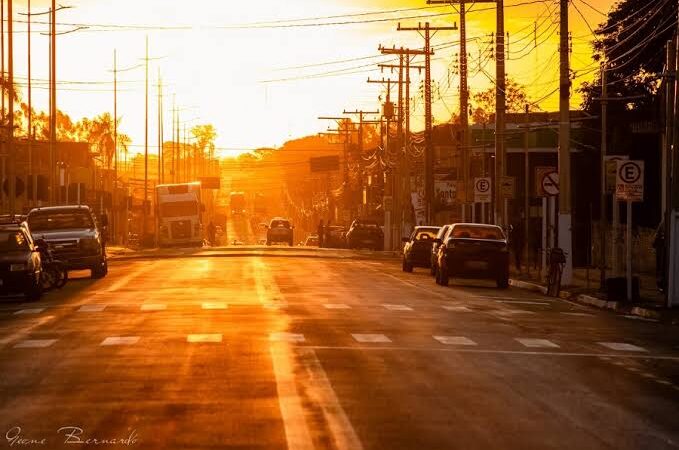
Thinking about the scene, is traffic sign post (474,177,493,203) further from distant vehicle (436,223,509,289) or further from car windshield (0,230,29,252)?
car windshield (0,230,29,252)

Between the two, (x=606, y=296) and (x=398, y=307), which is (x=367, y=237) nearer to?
(x=606, y=296)

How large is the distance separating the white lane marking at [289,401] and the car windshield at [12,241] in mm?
13910

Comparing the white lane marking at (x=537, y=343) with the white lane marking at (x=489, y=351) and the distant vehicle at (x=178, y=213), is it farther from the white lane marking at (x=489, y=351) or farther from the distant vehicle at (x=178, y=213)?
the distant vehicle at (x=178, y=213)

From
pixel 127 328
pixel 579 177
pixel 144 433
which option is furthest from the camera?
pixel 579 177

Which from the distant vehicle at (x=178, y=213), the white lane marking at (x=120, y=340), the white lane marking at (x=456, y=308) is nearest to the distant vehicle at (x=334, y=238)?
the distant vehicle at (x=178, y=213)

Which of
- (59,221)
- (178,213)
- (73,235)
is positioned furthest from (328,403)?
(178,213)

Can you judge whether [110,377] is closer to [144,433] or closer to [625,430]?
[144,433]

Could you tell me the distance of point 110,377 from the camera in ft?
50.7

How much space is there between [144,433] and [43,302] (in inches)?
764

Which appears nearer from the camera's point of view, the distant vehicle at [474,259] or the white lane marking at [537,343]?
the white lane marking at [537,343]

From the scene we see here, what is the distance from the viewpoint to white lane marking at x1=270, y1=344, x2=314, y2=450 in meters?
11.1

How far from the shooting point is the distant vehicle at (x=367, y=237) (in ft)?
272

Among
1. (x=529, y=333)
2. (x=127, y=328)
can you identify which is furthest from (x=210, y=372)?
(x=529, y=333)

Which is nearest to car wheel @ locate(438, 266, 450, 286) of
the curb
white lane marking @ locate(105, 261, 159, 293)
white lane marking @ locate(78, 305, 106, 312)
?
the curb
